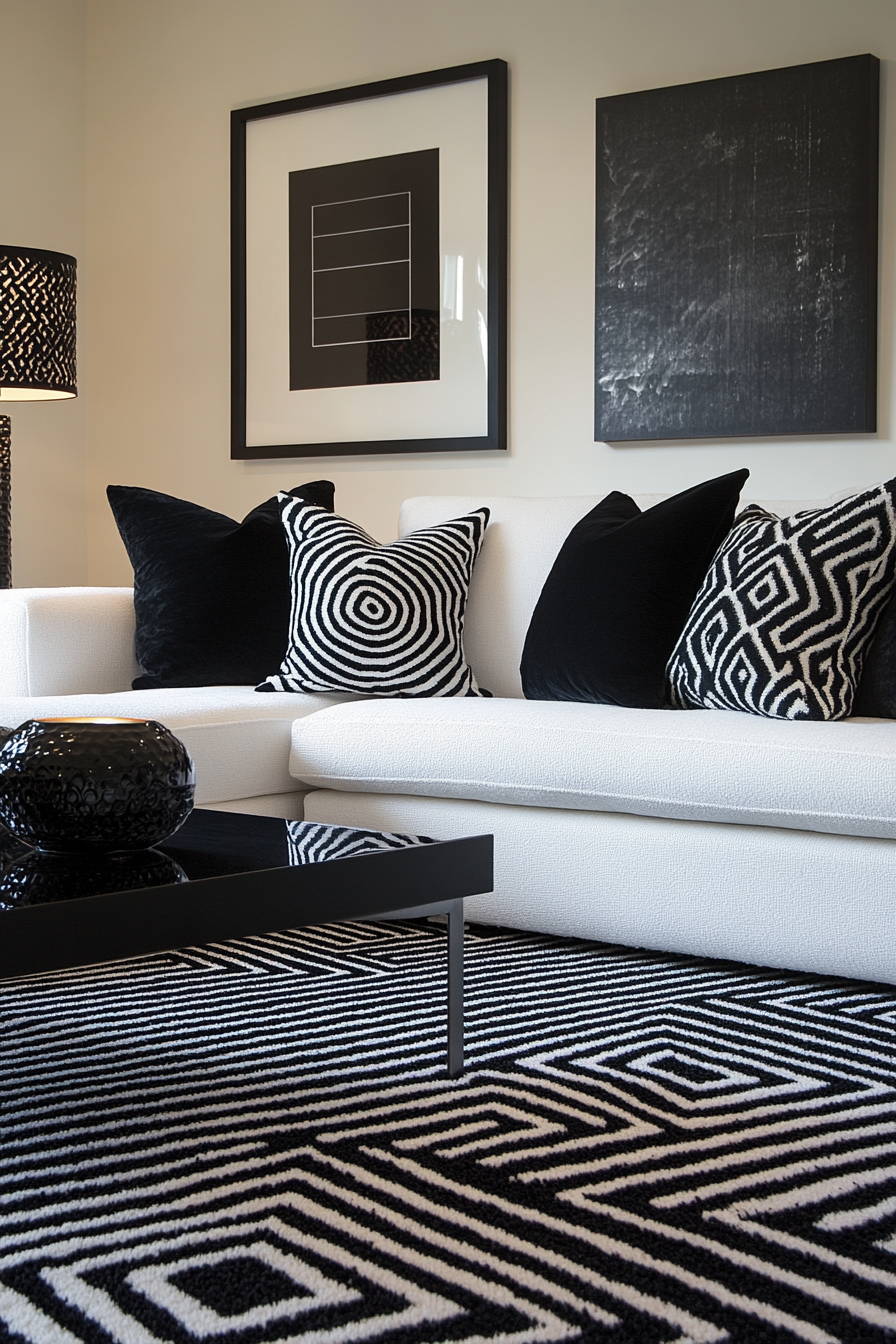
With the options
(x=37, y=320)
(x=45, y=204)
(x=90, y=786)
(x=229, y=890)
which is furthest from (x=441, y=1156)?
(x=45, y=204)

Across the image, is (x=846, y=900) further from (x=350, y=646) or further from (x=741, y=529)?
(x=350, y=646)

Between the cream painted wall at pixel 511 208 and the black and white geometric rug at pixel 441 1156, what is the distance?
6.53 ft

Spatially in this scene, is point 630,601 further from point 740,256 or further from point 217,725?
point 740,256

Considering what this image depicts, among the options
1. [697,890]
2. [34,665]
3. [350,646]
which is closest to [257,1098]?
[697,890]

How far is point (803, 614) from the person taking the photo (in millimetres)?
2621

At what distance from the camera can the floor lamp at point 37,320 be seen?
3613 millimetres

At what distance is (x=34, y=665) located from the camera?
3.17 m

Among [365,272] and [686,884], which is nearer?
[686,884]

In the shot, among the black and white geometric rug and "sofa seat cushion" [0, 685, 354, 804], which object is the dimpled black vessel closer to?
the black and white geometric rug

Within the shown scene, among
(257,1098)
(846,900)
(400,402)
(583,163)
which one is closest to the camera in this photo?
(257,1098)

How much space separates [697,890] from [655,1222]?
3.44 feet

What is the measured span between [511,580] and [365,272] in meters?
1.55

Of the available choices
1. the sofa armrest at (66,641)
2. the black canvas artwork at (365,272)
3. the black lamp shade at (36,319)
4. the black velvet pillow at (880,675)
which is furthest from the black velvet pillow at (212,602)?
the black velvet pillow at (880,675)

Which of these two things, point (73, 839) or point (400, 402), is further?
point (400, 402)
